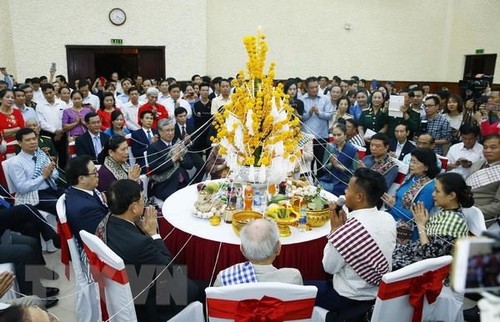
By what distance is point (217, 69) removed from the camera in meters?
11.2

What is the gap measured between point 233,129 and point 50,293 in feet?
6.35

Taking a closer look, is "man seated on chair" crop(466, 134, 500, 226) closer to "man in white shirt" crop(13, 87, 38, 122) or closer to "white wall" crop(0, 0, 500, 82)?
"man in white shirt" crop(13, 87, 38, 122)

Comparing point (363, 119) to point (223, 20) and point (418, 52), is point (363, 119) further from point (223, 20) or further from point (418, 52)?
point (418, 52)

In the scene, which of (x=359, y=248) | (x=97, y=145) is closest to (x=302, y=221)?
(x=359, y=248)

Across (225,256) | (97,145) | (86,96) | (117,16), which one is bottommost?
(225,256)

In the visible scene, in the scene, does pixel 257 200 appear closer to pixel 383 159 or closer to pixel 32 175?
pixel 383 159

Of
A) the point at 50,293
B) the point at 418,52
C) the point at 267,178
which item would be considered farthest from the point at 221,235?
the point at 418,52

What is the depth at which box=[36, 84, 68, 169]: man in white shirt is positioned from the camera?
5.59 meters

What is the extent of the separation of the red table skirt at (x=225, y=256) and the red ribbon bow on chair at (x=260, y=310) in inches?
32.2

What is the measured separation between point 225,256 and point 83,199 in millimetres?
1004

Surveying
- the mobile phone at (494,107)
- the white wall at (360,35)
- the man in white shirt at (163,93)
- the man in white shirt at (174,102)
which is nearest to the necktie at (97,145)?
the man in white shirt at (174,102)

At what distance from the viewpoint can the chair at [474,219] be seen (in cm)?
246

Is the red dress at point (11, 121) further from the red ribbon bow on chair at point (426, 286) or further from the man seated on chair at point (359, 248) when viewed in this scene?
the red ribbon bow on chair at point (426, 286)

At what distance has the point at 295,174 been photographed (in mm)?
3934
